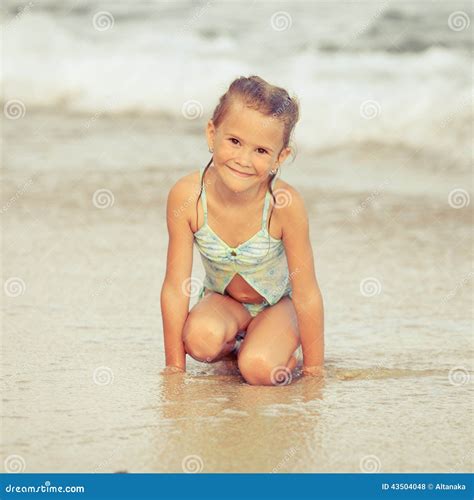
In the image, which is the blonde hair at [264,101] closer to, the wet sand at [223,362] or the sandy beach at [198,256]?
the sandy beach at [198,256]

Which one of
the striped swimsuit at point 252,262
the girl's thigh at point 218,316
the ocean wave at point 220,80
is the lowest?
the girl's thigh at point 218,316

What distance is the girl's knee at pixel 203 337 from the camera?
3730 mm

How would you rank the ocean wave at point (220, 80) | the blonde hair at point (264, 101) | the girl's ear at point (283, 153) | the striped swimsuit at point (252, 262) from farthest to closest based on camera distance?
1. the ocean wave at point (220, 80)
2. the striped swimsuit at point (252, 262)
3. the girl's ear at point (283, 153)
4. the blonde hair at point (264, 101)

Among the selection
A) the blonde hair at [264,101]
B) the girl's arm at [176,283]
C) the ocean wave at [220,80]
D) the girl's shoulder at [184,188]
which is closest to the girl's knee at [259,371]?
the girl's arm at [176,283]

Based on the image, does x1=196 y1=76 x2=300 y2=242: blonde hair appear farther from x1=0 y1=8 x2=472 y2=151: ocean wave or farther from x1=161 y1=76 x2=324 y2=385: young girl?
x1=0 y1=8 x2=472 y2=151: ocean wave

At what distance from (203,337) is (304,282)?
43 cm

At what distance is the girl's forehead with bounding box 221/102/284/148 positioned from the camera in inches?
137

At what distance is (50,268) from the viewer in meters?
5.07

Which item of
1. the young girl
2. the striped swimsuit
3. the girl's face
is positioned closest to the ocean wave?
the striped swimsuit

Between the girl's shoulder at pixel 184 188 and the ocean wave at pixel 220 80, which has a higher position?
the ocean wave at pixel 220 80

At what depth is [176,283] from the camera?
12.2ft

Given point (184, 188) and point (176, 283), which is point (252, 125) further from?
point (176, 283)

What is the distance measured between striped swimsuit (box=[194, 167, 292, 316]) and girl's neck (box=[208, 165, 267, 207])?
36mm

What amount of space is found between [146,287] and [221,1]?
1090 cm
